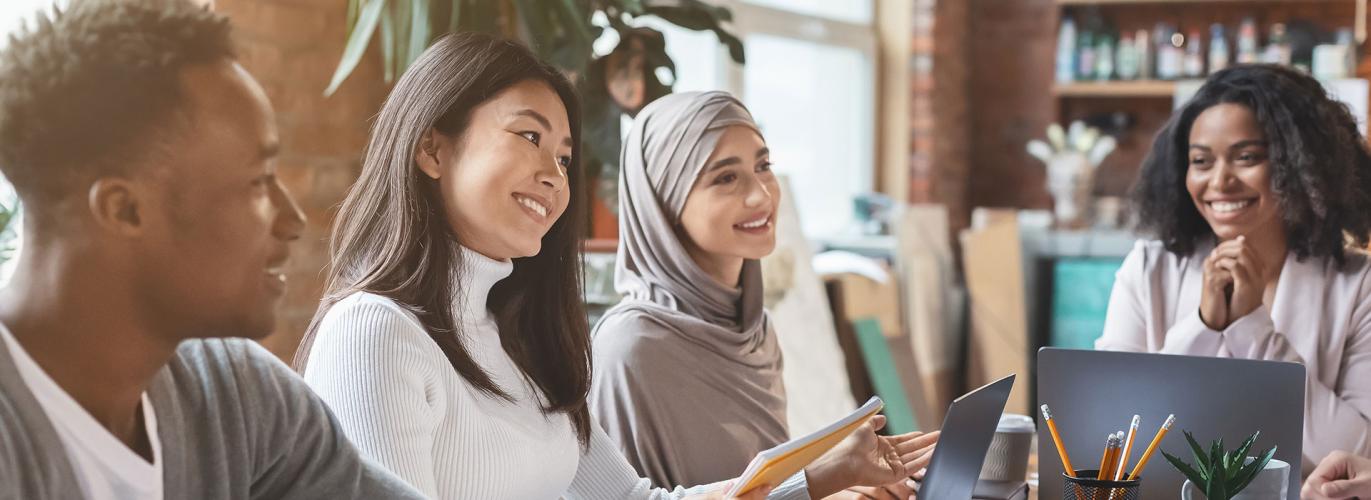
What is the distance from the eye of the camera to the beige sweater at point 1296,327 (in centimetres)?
201

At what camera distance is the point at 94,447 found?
77 cm

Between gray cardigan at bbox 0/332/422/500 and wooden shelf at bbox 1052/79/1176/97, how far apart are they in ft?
17.5

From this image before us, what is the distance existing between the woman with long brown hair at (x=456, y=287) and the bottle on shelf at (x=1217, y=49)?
488 cm

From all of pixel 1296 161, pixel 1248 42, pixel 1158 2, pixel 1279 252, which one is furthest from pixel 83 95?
pixel 1158 2

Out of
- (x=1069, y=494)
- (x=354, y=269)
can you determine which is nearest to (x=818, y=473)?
(x=1069, y=494)

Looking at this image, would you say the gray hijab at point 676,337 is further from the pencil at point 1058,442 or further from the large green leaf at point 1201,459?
the large green leaf at point 1201,459

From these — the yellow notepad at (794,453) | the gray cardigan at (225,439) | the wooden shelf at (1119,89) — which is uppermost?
the wooden shelf at (1119,89)

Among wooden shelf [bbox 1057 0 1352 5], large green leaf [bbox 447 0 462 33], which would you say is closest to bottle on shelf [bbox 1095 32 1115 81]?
wooden shelf [bbox 1057 0 1352 5]

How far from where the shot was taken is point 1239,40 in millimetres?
5711

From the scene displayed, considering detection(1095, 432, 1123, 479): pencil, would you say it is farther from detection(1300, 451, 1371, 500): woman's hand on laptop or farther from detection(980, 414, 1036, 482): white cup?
detection(1300, 451, 1371, 500): woman's hand on laptop

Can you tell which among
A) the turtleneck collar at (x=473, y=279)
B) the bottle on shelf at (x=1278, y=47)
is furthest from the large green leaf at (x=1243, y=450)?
the bottle on shelf at (x=1278, y=47)

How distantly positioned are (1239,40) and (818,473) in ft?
16.0

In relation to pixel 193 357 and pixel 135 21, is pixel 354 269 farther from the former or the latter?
pixel 135 21

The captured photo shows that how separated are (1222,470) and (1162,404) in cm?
17
